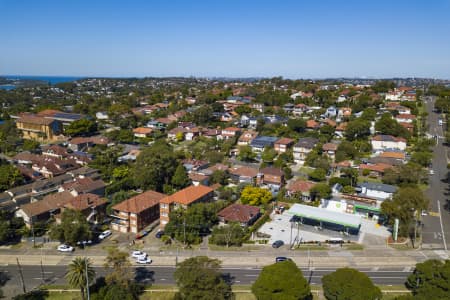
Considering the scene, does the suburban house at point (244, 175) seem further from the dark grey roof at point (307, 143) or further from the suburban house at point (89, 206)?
the suburban house at point (89, 206)

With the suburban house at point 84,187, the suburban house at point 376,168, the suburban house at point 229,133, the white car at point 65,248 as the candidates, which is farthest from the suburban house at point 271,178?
the white car at point 65,248

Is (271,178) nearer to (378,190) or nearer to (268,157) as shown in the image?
(268,157)

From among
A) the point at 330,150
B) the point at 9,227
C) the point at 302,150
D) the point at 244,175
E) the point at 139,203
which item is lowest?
the point at 9,227

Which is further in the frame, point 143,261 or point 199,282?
point 143,261

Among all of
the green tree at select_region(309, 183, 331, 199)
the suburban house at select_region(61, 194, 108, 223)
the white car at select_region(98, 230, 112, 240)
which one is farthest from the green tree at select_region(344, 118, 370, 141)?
the white car at select_region(98, 230, 112, 240)

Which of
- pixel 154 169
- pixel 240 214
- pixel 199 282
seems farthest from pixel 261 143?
pixel 199 282

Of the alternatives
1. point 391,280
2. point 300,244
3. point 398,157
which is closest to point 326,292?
point 391,280
